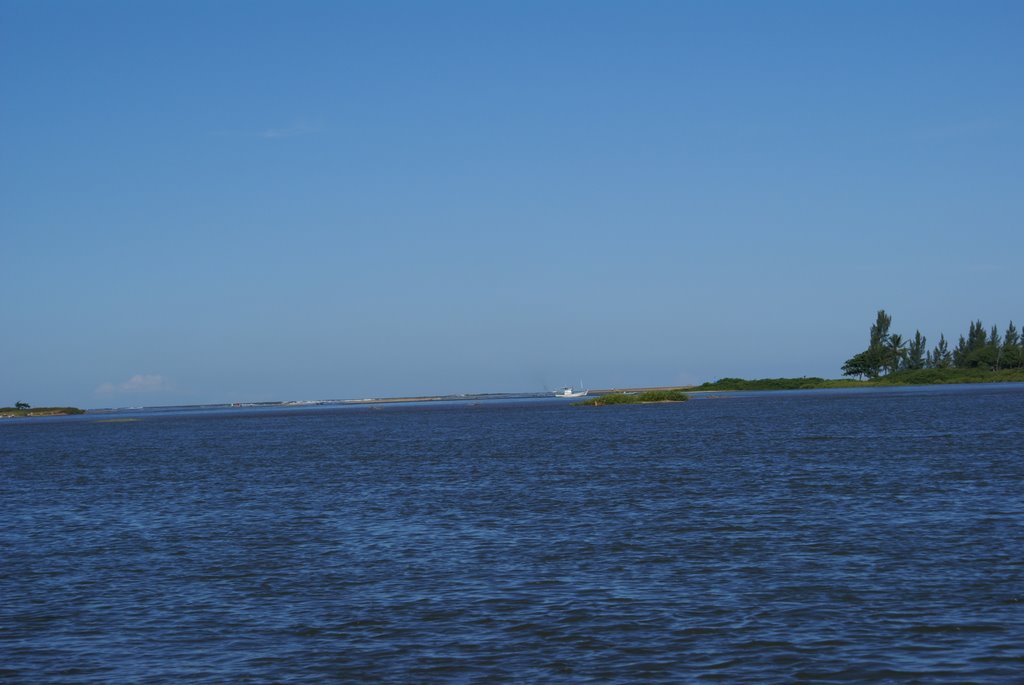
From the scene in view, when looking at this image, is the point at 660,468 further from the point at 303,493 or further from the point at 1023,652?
the point at 1023,652

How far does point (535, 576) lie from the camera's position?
2728cm

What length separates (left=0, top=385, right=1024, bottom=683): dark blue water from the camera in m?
19.5

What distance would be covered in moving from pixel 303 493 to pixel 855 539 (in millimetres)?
29880

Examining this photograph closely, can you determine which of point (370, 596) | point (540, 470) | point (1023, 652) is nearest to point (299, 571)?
point (370, 596)

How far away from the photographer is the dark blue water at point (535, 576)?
63.9ft

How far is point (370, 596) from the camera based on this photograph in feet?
83.7

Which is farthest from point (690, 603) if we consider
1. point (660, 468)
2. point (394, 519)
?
point (660, 468)

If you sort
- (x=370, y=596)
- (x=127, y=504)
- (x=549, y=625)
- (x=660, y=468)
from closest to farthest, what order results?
(x=549, y=625) < (x=370, y=596) < (x=127, y=504) < (x=660, y=468)

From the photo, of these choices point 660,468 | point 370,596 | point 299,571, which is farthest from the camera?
point 660,468

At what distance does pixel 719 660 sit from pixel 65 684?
12156 millimetres

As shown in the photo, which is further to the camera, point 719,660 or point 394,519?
point 394,519

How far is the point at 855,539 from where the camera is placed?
3119 centimetres

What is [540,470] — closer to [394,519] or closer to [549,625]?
[394,519]

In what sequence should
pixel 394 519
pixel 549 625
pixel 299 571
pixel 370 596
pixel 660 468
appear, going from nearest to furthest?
1. pixel 549 625
2. pixel 370 596
3. pixel 299 571
4. pixel 394 519
5. pixel 660 468
